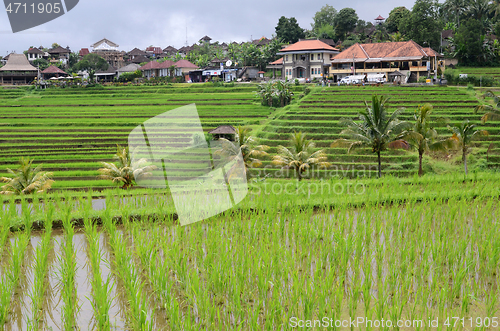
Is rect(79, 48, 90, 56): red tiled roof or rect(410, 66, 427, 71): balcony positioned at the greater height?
rect(79, 48, 90, 56): red tiled roof

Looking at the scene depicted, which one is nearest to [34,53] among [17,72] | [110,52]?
[110,52]

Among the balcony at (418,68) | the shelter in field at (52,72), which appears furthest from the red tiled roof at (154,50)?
the balcony at (418,68)

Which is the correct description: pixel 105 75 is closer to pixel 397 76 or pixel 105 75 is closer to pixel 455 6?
pixel 397 76

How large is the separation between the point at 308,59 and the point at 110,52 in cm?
3902

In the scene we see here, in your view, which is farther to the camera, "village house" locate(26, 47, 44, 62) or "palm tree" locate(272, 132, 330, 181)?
"village house" locate(26, 47, 44, 62)

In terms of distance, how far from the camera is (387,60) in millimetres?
37906

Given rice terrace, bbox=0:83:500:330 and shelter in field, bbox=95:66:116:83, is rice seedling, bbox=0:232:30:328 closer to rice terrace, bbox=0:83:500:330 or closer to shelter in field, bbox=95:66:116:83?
rice terrace, bbox=0:83:500:330

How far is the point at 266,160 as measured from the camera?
2033 cm

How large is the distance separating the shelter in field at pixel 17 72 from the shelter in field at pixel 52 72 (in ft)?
3.46

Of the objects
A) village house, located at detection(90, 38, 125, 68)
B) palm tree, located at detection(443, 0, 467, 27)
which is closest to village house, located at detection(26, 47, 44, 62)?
village house, located at detection(90, 38, 125, 68)

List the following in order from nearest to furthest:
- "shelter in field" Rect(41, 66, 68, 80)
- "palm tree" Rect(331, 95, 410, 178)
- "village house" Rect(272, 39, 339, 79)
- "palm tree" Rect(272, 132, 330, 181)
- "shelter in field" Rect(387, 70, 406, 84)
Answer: "palm tree" Rect(331, 95, 410, 178) → "palm tree" Rect(272, 132, 330, 181) → "shelter in field" Rect(387, 70, 406, 84) → "village house" Rect(272, 39, 339, 79) → "shelter in field" Rect(41, 66, 68, 80)

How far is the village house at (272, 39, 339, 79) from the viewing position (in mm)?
42281

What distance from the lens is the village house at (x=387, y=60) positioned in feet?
122

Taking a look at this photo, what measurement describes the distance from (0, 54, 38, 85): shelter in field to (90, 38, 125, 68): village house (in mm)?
17395
